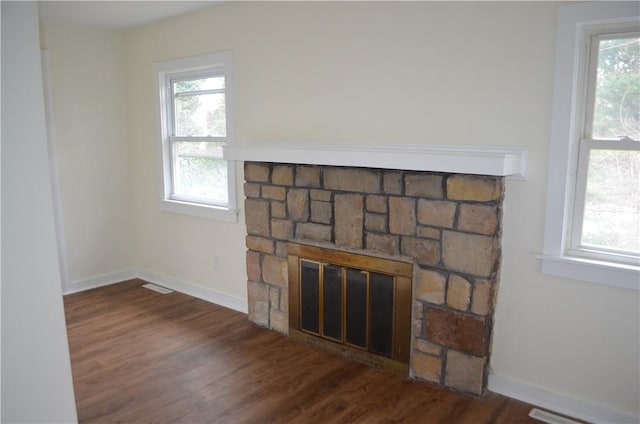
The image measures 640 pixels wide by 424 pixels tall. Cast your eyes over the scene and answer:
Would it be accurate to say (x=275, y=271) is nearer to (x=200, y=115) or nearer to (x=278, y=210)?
(x=278, y=210)

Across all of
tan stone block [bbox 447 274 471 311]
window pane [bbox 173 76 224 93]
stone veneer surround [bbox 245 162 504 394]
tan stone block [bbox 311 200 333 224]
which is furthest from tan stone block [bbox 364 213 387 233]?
window pane [bbox 173 76 224 93]

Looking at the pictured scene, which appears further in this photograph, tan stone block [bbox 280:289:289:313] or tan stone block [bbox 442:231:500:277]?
tan stone block [bbox 280:289:289:313]

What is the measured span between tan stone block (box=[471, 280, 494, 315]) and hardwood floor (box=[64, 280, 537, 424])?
527 millimetres

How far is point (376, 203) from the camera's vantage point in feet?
9.71

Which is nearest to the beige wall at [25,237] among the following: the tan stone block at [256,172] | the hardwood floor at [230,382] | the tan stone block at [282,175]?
the hardwood floor at [230,382]

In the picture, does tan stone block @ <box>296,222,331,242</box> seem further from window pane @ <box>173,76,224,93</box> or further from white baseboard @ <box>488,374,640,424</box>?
window pane @ <box>173,76,224,93</box>

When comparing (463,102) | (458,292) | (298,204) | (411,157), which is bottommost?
(458,292)

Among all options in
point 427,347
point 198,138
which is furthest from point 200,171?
point 427,347

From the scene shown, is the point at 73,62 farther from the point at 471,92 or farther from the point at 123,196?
the point at 471,92

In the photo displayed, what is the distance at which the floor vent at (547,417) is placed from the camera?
2498 millimetres

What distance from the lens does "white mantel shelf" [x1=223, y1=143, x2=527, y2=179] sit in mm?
2404

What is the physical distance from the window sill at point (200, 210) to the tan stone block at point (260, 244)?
0.38 metres

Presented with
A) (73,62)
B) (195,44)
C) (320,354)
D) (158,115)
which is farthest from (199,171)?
(320,354)

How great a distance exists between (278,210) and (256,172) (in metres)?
0.33
